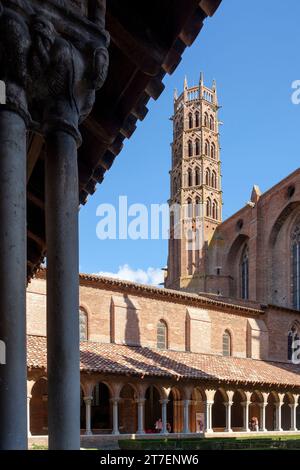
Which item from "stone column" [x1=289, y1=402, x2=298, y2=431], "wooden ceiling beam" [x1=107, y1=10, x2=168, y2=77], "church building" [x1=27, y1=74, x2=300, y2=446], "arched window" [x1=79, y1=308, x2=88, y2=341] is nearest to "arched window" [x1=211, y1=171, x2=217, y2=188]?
"church building" [x1=27, y1=74, x2=300, y2=446]

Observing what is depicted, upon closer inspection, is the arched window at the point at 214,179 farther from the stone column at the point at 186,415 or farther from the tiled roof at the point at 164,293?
the stone column at the point at 186,415

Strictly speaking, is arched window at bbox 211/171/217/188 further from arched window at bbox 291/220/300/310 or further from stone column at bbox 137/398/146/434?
stone column at bbox 137/398/146/434

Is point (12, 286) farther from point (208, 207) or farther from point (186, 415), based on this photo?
point (208, 207)

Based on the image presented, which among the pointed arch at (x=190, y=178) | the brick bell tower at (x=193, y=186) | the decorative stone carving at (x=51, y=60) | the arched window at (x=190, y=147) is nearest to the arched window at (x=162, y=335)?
the brick bell tower at (x=193, y=186)

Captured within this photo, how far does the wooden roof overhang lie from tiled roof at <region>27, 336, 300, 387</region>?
17281 mm

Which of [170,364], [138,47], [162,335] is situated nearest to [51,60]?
[138,47]

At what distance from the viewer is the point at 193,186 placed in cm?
6056

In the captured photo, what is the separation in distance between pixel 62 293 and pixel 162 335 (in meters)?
30.1

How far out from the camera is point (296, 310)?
40.1 metres

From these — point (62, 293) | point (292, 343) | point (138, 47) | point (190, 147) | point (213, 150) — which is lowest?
point (292, 343)

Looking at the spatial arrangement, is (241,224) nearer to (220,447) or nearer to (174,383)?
(174,383)

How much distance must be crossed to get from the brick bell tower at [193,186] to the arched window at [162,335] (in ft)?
68.2

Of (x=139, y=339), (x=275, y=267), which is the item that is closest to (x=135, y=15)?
(x=139, y=339)
